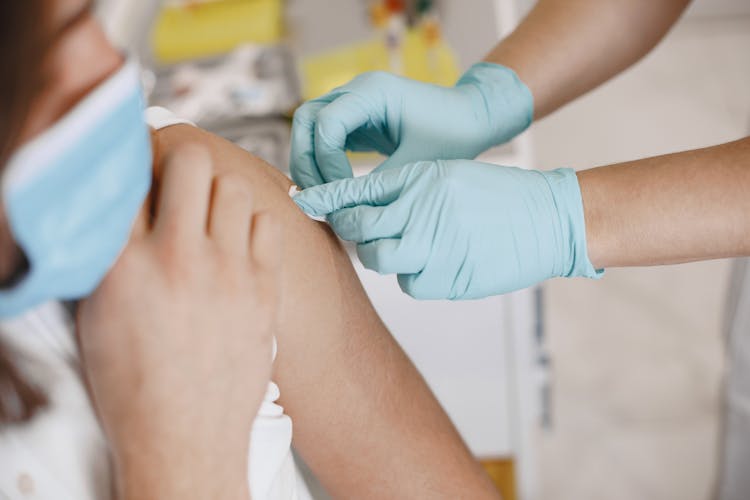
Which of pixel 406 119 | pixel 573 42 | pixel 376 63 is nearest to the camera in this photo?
pixel 406 119

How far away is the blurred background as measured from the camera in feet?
5.06

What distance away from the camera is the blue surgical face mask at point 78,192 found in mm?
436

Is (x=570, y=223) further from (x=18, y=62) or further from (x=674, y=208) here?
(x=18, y=62)

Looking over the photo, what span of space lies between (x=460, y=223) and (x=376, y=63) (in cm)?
108

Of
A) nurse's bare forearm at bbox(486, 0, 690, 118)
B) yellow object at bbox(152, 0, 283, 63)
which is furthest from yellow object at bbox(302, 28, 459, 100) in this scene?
nurse's bare forearm at bbox(486, 0, 690, 118)

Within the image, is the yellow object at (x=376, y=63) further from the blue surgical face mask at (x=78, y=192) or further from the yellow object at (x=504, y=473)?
the blue surgical face mask at (x=78, y=192)

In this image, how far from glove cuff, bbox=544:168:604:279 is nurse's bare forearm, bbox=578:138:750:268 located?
0.04 ft

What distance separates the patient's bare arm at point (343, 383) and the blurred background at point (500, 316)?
54cm

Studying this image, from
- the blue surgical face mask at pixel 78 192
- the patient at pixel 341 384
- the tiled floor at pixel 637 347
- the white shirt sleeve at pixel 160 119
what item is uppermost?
the blue surgical face mask at pixel 78 192

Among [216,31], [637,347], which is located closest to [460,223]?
[216,31]

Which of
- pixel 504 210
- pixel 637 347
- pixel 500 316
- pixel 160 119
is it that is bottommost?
pixel 637 347

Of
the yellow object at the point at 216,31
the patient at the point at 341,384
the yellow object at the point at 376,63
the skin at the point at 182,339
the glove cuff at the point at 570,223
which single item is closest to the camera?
the skin at the point at 182,339

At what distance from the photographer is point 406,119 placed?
3.40 feet

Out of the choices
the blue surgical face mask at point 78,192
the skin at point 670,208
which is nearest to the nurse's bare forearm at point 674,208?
the skin at point 670,208
